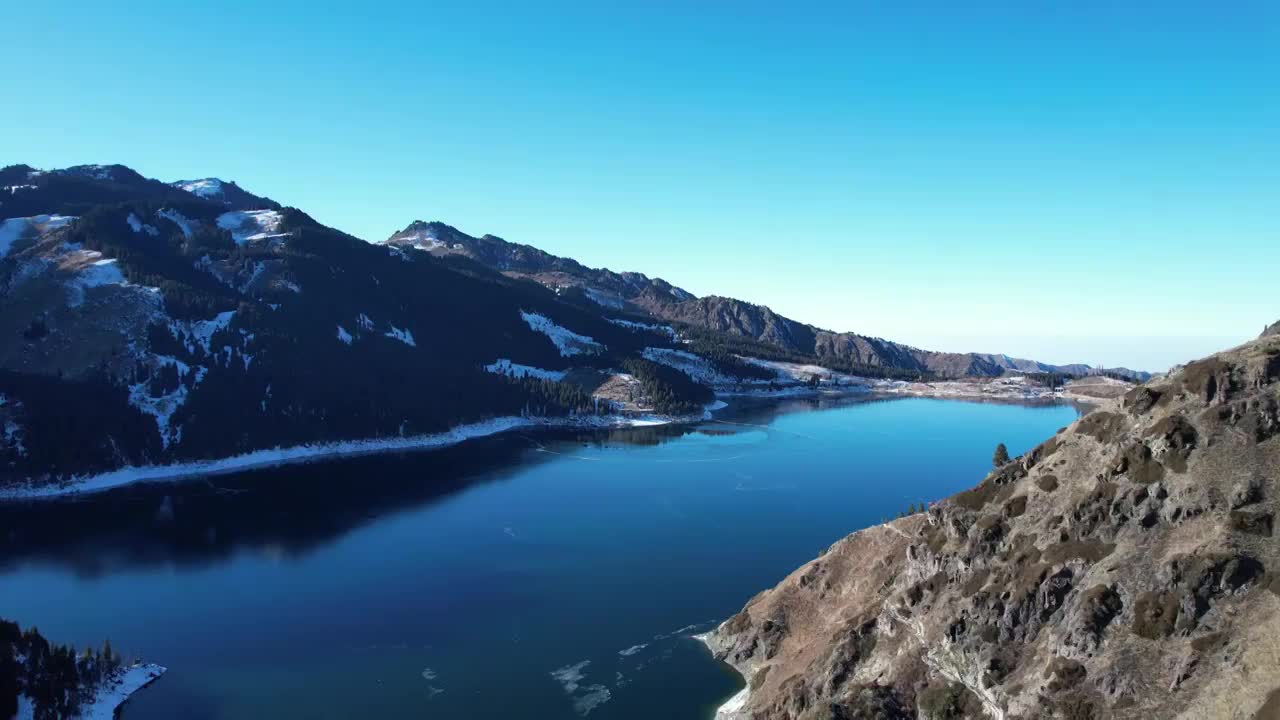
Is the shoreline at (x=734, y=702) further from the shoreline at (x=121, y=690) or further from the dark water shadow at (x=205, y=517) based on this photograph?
the dark water shadow at (x=205, y=517)

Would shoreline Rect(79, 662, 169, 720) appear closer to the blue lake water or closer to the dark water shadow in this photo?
the blue lake water

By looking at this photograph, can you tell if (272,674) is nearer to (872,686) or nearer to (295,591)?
(295,591)

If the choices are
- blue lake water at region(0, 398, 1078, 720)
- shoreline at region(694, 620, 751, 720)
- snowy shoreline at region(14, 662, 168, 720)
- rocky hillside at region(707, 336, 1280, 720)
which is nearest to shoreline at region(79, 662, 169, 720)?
snowy shoreline at region(14, 662, 168, 720)

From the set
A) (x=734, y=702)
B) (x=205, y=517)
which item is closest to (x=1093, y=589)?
(x=734, y=702)

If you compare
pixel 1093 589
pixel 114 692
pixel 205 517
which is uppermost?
pixel 1093 589

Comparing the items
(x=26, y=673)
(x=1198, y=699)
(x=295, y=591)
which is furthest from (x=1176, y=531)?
(x=295, y=591)

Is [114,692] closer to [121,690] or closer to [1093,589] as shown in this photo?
[121,690]

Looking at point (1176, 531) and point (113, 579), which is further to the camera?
point (113, 579)
